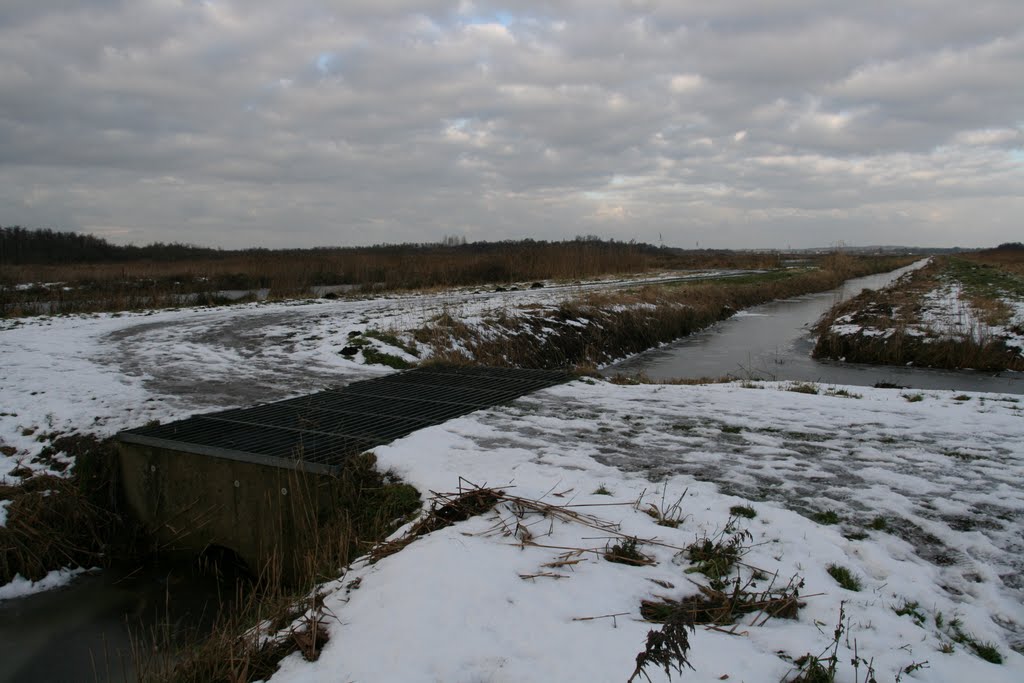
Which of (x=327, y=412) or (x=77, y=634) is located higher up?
(x=327, y=412)

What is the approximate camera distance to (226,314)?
51.4 ft

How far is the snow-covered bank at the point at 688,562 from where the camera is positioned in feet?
9.11

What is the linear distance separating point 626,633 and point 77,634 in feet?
14.6

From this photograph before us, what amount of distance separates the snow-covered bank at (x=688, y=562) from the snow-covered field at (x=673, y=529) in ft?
0.04

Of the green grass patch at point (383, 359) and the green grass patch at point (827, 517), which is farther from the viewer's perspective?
the green grass patch at point (383, 359)

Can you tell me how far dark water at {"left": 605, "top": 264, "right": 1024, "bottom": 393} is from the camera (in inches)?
489

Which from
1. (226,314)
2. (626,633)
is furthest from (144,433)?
(226,314)

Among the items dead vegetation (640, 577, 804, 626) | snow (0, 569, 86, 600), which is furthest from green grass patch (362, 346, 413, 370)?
dead vegetation (640, 577, 804, 626)

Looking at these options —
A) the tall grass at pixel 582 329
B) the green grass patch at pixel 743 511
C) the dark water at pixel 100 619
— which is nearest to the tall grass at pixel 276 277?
the tall grass at pixel 582 329

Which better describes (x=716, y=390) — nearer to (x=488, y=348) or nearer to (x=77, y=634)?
(x=488, y=348)

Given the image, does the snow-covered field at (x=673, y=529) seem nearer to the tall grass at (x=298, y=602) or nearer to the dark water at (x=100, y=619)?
the tall grass at (x=298, y=602)

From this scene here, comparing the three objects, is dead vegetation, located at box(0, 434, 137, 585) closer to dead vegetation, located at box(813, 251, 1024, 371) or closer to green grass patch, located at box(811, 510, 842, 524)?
green grass patch, located at box(811, 510, 842, 524)

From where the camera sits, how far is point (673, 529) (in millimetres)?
3855

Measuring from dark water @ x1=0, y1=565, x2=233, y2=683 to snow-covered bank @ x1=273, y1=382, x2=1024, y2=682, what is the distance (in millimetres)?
Answer: 1906
